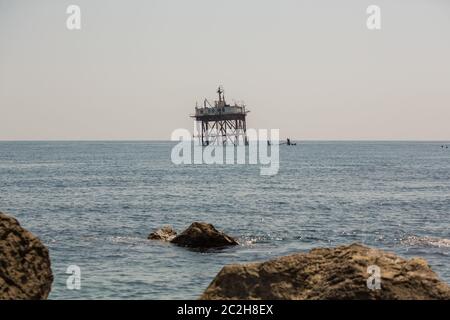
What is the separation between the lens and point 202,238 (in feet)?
81.8

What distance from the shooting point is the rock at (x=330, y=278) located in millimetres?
8875

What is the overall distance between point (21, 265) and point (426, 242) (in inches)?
873

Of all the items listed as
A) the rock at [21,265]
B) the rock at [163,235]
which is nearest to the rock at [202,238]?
the rock at [163,235]

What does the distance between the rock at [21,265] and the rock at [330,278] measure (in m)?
2.76

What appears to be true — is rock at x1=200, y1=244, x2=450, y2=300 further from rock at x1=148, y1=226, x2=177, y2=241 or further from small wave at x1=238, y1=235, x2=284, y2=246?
rock at x1=148, y1=226, x2=177, y2=241

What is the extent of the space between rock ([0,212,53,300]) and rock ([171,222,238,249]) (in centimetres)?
1530

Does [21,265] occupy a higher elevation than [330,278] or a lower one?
higher

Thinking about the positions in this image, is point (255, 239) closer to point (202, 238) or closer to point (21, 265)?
point (202, 238)

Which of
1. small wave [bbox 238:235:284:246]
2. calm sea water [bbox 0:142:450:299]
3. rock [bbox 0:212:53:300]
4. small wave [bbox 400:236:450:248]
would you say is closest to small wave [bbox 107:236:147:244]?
calm sea water [bbox 0:142:450:299]

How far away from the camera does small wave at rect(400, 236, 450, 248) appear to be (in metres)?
26.6

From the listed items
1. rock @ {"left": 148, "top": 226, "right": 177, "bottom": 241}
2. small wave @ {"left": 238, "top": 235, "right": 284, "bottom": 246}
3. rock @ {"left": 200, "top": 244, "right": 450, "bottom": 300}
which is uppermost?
rock @ {"left": 200, "top": 244, "right": 450, "bottom": 300}

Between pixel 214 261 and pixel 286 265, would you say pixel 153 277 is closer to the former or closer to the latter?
pixel 214 261

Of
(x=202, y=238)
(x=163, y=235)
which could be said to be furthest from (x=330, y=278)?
(x=163, y=235)
